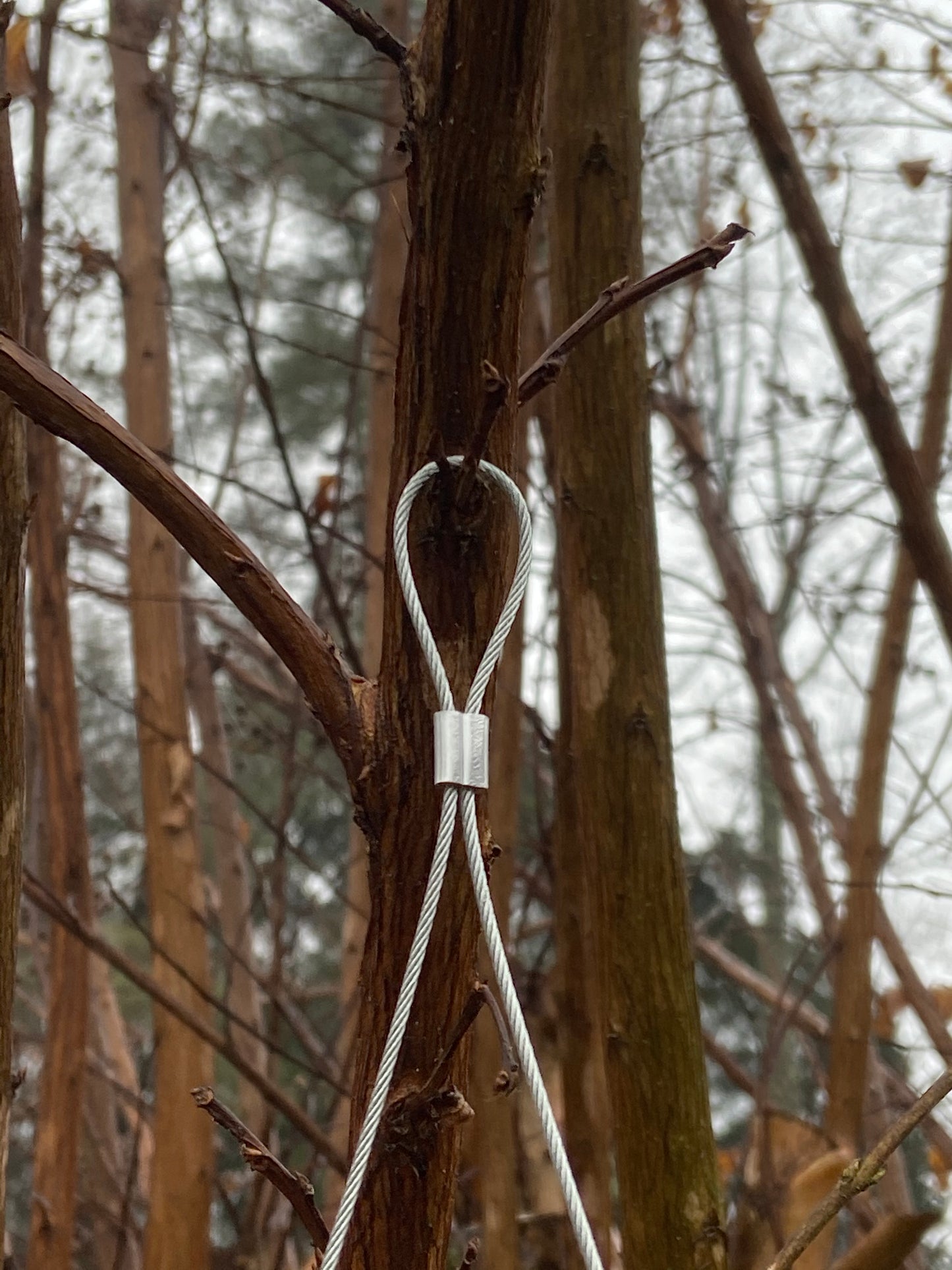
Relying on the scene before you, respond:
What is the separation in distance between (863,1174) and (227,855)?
5.75ft

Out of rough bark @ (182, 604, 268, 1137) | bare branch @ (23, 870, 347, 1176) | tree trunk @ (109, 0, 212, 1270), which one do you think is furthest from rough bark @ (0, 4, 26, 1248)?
rough bark @ (182, 604, 268, 1137)

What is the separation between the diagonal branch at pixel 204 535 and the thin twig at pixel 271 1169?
0.13m

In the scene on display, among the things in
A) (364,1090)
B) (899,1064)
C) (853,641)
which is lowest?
(899,1064)

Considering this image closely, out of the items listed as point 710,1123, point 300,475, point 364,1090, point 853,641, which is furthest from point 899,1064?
point 300,475

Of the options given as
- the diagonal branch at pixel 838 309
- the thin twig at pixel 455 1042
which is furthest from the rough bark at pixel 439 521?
the diagonal branch at pixel 838 309

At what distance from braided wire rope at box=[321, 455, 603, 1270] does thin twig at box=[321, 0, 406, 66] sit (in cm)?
15

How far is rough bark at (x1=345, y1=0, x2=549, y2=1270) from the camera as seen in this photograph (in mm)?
429

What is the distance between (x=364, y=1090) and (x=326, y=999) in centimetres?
379

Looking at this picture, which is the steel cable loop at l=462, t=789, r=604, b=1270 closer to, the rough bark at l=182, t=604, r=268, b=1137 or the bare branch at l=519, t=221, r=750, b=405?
the bare branch at l=519, t=221, r=750, b=405

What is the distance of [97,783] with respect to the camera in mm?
4078

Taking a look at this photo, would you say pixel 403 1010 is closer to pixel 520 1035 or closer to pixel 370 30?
pixel 520 1035

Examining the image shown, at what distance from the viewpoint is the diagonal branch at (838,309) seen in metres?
0.99

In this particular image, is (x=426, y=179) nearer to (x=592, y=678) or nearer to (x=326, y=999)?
(x=592, y=678)

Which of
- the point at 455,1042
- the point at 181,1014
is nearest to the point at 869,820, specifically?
the point at 181,1014
